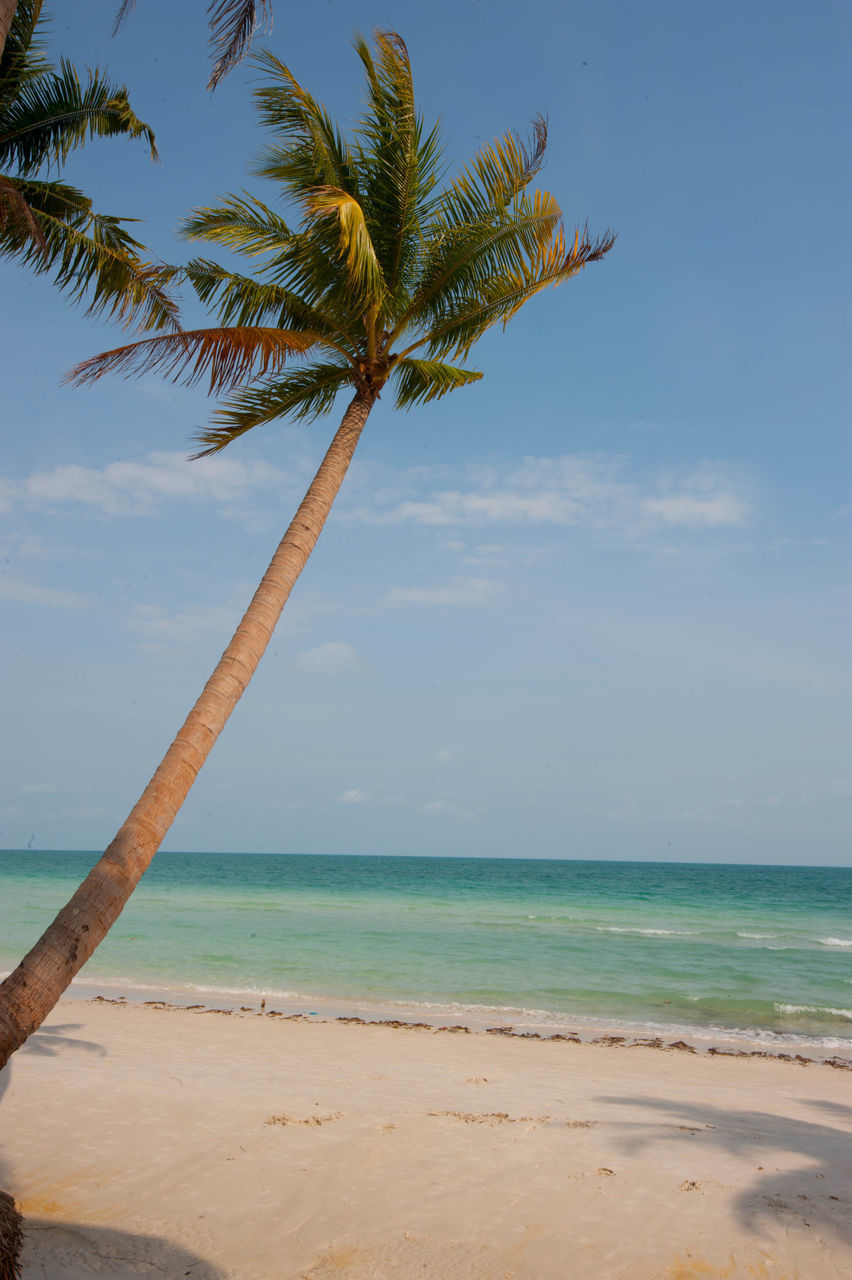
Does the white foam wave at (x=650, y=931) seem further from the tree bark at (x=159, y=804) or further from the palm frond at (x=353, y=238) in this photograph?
the palm frond at (x=353, y=238)

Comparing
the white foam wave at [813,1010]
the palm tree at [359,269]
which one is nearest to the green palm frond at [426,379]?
the palm tree at [359,269]

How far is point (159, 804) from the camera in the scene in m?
4.14

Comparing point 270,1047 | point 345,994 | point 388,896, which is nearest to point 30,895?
point 388,896

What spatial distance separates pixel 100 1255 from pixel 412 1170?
2131 millimetres

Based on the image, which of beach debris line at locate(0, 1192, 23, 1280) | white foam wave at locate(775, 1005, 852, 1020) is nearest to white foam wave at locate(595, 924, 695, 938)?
white foam wave at locate(775, 1005, 852, 1020)

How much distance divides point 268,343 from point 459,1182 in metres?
5.65

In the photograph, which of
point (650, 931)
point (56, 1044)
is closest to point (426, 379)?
point (56, 1044)

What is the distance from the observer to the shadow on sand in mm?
4020

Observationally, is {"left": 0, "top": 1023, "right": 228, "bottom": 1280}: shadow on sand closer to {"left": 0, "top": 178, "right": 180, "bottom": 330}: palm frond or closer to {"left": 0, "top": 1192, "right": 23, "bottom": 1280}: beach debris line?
{"left": 0, "top": 1192, "right": 23, "bottom": 1280}: beach debris line

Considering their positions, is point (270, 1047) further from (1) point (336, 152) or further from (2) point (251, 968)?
(1) point (336, 152)

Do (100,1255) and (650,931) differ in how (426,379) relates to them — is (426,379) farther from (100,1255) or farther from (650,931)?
(650,931)

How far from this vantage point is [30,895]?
36750mm

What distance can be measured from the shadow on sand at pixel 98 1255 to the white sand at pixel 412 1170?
0.01m

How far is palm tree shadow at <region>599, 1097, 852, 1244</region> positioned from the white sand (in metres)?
0.02
